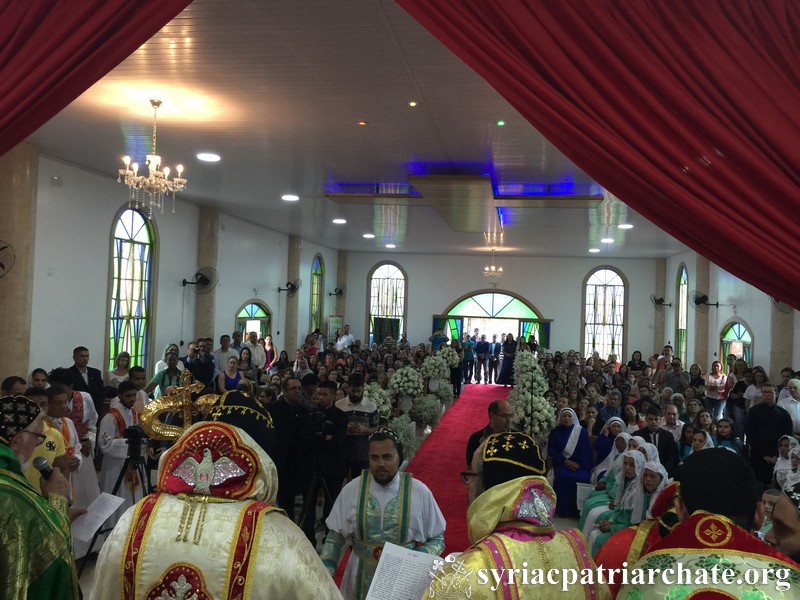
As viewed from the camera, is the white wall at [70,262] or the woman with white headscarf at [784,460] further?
the white wall at [70,262]

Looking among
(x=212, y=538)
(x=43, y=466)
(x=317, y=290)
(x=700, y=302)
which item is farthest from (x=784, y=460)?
(x=317, y=290)

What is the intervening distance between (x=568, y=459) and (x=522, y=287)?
19.9m

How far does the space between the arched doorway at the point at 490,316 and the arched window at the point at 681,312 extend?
233 inches

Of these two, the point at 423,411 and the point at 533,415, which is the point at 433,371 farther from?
the point at 533,415

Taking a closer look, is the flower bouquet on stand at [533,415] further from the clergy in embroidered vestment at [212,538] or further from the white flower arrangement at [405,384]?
the clergy in embroidered vestment at [212,538]

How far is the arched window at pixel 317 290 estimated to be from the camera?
26578mm

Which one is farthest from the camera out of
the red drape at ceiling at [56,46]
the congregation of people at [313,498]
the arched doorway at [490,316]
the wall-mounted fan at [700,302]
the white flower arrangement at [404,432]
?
the arched doorway at [490,316]

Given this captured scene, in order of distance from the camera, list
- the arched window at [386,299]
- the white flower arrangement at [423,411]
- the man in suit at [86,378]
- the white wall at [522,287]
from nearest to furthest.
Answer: the man in suit at [86,378]
the white flower arrangement at [423,411]
the white wall at [522,287]
the arched window at [386,299]

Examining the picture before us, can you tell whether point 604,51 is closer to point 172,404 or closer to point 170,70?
point 172,404

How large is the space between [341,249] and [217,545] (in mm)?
27248

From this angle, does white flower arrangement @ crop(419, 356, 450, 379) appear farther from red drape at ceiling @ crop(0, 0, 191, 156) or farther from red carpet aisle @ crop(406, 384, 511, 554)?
red drape at ceiling @ crop(0, 0, 191, 156)

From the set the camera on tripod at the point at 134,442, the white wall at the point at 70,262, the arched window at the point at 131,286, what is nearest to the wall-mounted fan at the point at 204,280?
the arched window at the point at 131,286

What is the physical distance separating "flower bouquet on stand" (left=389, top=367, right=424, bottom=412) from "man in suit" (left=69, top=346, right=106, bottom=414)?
Answer: 464 cm

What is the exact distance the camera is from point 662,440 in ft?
27.7
